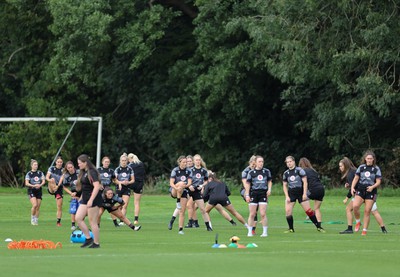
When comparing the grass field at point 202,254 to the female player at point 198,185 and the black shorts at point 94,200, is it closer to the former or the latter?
the female player at point 198,185

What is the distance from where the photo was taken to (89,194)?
23.4m

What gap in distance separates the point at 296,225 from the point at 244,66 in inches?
811

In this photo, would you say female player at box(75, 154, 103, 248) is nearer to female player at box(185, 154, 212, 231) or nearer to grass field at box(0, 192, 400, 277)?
grass field at box(0, 192, 400, 277)

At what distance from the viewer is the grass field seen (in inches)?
727

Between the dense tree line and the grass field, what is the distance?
13184 millimetres

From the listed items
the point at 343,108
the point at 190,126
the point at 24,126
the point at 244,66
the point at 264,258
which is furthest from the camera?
the point at 24,126

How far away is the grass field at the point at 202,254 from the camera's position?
60.5ft

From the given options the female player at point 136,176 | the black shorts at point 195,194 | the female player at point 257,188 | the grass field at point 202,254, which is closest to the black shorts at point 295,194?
the grass field at point 202,254

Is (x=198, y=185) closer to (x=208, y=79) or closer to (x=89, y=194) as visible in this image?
(x=89, y=194)

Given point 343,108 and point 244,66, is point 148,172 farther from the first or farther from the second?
point 343,108

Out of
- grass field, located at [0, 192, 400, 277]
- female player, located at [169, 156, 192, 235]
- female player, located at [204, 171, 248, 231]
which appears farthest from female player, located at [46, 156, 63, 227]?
female player, located at [204, 171, 248, 231]

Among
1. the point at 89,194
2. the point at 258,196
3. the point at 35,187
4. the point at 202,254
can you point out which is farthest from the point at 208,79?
the point at 202,254

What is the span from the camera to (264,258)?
20828 millimetres

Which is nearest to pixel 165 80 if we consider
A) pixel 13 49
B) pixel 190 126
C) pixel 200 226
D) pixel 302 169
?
pixel 190 126
